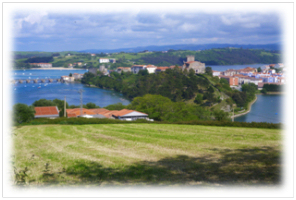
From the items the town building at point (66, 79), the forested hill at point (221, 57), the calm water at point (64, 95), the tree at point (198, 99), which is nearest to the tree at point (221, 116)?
the tree at point (198, 99)

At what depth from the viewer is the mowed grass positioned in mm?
3764

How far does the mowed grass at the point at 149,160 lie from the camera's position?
376cm

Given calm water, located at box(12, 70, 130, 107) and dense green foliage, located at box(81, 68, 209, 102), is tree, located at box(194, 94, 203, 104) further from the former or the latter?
calm water, located at box(12, 70, 130, 107)

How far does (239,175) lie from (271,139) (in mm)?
3191

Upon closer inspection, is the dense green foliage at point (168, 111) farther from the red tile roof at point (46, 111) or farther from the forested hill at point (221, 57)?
the forested hill at point (221, 57)

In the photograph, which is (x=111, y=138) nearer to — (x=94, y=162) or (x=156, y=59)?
(x=94, y=162)

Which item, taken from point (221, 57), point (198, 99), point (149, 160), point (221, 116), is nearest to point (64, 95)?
point (198, 99)

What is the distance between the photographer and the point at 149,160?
4707 millimetres

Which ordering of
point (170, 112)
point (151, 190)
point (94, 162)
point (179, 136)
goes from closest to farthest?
1. point (151, 190)
2. point (94, 162)
3. point (179, 136)
4. point (170, 112)

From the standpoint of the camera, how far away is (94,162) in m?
4.62

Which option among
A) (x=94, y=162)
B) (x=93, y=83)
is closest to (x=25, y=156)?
(x=94, y=162)

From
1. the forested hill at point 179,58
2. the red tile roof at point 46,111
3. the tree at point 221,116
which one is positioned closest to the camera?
the tree at point 221,116

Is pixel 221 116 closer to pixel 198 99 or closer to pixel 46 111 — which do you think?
pixel 46 111

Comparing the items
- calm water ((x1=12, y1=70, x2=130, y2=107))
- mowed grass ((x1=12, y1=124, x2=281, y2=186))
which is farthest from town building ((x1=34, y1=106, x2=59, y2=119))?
mowed grass ((x1=12, y1=124, x2=281, y2=186))
